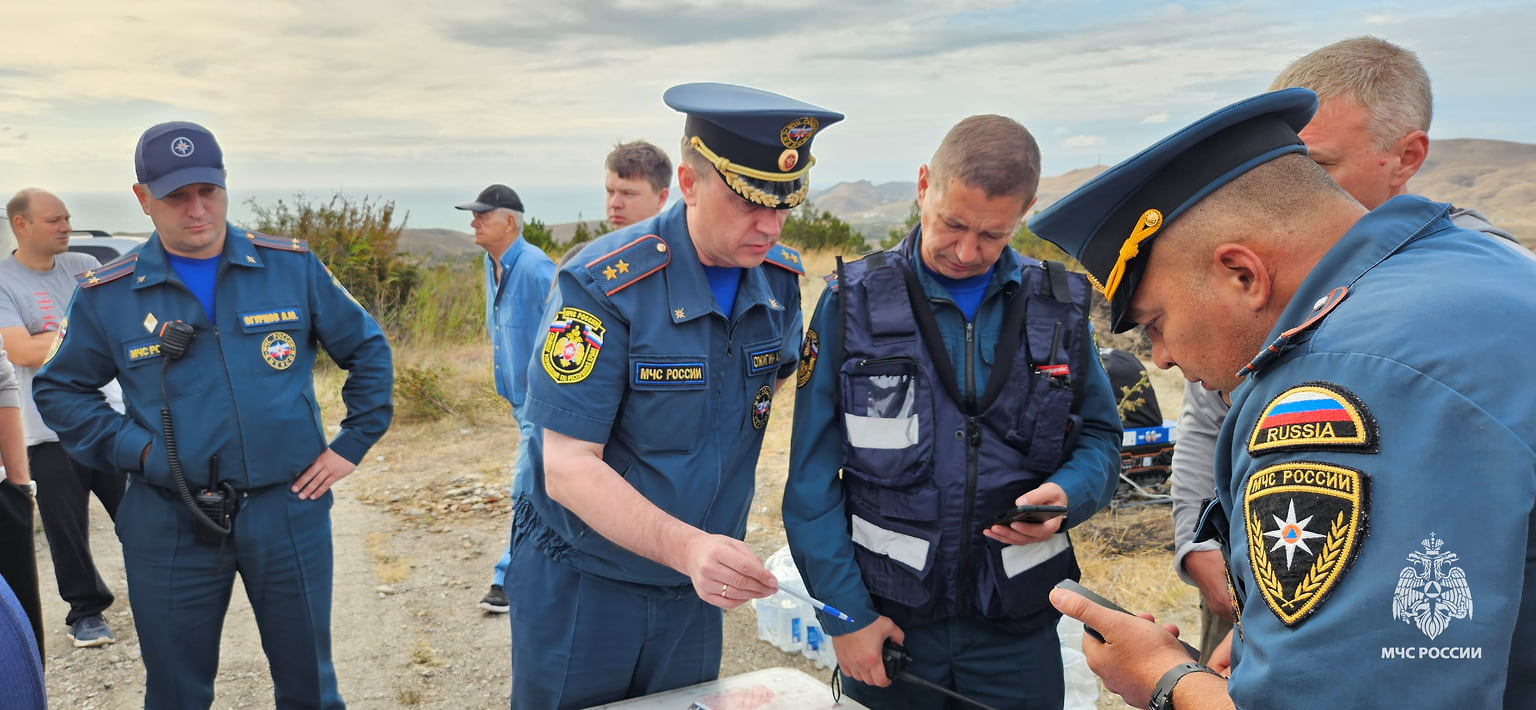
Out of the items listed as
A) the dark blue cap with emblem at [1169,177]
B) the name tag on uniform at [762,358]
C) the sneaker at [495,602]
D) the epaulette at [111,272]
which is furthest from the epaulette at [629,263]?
the sneaker at [495,602]

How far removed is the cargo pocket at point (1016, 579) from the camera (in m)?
2.24

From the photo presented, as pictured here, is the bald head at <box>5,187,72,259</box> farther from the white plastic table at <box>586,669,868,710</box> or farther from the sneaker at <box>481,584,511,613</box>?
the white plastic table at <box>586,669,868,710</box>

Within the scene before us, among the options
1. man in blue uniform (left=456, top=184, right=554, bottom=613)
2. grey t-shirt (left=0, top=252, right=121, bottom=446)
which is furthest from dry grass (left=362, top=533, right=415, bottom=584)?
grey t-shirt (left=0, top=252, right=121, bottom=446)

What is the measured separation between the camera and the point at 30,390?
13.6ft

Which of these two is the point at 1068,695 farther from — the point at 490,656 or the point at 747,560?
the point at 490,656

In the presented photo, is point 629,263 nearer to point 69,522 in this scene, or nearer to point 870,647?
point 870,647

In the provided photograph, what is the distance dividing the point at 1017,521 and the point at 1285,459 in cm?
127

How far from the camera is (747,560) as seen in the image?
1769 mm

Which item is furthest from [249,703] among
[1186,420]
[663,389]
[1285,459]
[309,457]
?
[1285,459]

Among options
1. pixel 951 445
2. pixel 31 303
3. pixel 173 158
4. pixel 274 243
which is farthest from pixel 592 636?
pixel 31 303

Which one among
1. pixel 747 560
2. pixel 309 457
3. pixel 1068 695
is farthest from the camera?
pixel 1068 695

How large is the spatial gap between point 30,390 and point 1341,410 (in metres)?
5.13

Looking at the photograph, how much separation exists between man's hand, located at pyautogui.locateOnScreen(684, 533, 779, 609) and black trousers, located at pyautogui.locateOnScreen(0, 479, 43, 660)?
9.40 feet

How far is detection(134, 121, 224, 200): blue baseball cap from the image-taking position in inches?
113
